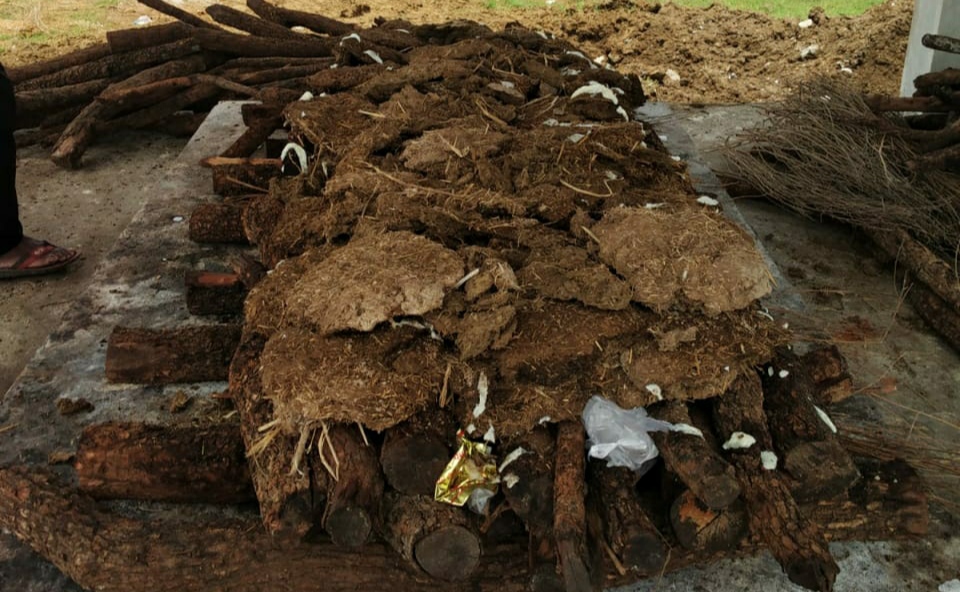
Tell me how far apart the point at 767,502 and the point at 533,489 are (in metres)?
0.60

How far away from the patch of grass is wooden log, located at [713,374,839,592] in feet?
25.6

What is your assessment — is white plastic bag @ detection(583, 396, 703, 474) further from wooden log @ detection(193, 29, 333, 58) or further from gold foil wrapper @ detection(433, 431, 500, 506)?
wooden log @ detection(193, 29, 333, 58)

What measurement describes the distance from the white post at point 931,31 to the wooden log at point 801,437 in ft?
12.8

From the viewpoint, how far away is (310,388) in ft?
7.64

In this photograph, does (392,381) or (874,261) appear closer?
(392,381)

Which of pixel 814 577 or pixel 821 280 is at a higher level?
pixel 814 577

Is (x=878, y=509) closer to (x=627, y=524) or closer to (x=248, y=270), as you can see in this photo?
(x=627, y=524)

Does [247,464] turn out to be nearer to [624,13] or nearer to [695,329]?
[695,329]

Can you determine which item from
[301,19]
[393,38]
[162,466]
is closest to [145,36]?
[301,19]

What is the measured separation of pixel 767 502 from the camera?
2201 millimetres

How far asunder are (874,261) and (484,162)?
108 inches

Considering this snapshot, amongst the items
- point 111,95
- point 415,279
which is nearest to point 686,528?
point 415,279

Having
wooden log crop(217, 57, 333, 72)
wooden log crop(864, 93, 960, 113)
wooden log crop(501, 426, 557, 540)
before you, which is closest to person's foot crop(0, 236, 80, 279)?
wooden log crop(217, 57, 333, 72)

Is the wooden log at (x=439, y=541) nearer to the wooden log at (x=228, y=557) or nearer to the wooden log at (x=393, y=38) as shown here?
the wooden log at (x=228, y=557)
